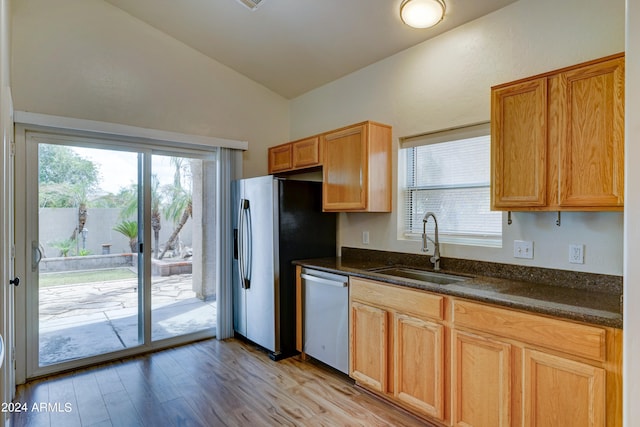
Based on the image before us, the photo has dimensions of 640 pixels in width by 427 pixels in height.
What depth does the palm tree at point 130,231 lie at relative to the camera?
135 inches

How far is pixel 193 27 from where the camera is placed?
336cm

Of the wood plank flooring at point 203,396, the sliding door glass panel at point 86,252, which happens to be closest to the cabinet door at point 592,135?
the wood plank flooring at point 203,396

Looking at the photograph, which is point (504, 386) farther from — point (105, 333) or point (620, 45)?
point (105, 333)

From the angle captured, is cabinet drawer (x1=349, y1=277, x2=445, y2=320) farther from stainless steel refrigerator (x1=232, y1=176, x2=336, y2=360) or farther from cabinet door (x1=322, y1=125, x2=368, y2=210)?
stainless steel refrigerator (x1=232, y1=176, x2=336, y2=360)

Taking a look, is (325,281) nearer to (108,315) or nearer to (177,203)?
(177,203)

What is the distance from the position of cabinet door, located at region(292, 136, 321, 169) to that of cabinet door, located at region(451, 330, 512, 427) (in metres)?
2.09

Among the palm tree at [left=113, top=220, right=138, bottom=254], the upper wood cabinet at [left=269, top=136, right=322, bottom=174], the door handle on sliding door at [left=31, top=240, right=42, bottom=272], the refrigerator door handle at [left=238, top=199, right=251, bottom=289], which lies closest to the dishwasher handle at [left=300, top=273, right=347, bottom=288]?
the refrigerator door handle at [left=238, top=199, right=251, bottom=289]

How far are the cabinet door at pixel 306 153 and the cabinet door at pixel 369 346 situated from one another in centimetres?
149

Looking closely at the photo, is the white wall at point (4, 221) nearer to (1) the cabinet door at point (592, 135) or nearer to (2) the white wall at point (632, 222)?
(2) the white wall at point (632, 222)

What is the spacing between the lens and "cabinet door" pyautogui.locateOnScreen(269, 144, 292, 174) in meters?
3.94

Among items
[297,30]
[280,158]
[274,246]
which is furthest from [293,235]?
[297,30]

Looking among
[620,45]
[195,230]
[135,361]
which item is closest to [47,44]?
[195,230]

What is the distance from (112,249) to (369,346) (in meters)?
2.51

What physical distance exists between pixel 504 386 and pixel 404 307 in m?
0.71
